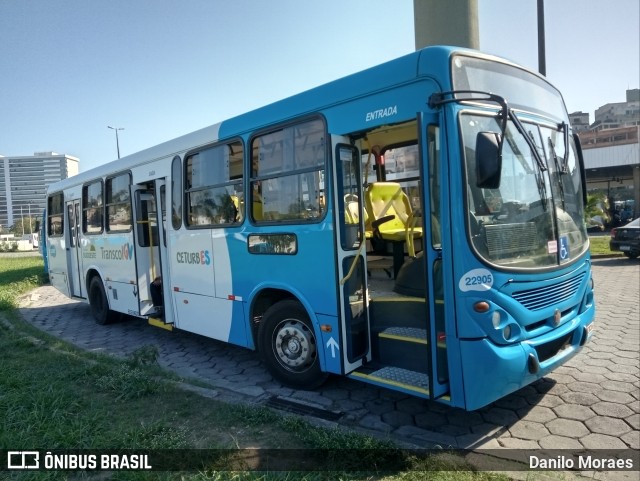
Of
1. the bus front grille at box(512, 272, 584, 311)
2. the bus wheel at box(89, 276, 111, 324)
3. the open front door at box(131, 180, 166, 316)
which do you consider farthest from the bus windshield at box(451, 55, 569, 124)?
the bus wheel at box(89, 276, 111, 324)

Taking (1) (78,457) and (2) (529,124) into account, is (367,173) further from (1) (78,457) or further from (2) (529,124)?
(1) (78,457)

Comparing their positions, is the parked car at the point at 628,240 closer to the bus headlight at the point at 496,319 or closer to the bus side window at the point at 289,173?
the bus headlight at the point at 496,319

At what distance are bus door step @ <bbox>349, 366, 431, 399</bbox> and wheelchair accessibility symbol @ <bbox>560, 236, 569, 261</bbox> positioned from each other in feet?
5.21

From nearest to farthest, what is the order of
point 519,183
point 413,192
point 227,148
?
point 519,183, point 227,148, point 413,192

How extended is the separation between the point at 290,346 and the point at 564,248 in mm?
2826

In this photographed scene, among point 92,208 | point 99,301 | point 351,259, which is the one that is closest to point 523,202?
point 351,259

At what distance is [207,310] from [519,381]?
3867mm

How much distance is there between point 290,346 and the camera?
4879 mm

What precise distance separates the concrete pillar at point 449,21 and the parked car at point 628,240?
319 inches

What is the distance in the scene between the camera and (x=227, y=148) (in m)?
5.44

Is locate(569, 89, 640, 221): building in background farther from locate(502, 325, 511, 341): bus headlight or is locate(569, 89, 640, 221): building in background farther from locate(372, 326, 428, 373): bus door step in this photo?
locate(502, 325, 511, 341): bus headlight

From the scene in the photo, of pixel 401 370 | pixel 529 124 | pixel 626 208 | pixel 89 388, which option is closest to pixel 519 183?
pixel 529 124

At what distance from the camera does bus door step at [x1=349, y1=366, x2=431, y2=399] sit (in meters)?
3.68

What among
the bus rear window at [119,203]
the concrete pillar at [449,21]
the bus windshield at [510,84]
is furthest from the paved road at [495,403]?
the concrete pillar at [449,21]
